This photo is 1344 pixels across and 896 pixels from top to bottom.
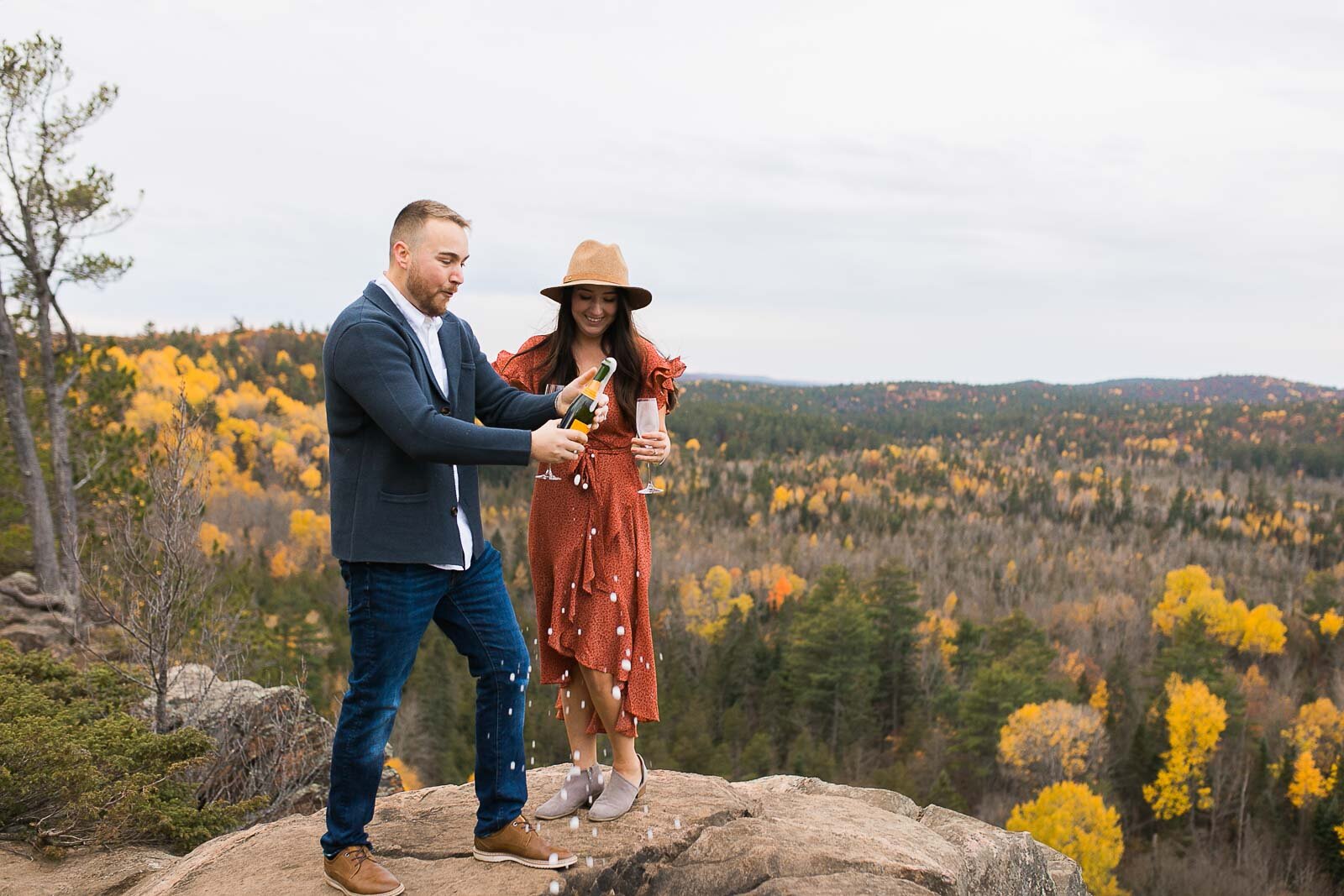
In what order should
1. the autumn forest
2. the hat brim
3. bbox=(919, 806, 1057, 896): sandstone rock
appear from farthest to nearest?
1. the autumn forest
2. bbox=(919, 806, 1057, 896): sandstone rock
3. the hat brim

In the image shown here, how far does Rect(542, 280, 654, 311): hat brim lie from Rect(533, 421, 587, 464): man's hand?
926 mm

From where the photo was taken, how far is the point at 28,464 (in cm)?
1543

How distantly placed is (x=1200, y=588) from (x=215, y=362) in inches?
3729

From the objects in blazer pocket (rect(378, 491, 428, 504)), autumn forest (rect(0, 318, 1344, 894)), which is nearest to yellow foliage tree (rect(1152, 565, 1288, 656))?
autumn forest (rect(0, 318, 1344, 894))

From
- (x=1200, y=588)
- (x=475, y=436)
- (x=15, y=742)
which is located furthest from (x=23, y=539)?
(x=1200, y=588)

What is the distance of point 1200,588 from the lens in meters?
71.4

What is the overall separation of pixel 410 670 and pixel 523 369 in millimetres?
1638

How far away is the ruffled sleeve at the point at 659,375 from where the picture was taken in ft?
14.5

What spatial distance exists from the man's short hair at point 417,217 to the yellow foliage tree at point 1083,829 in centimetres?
3733

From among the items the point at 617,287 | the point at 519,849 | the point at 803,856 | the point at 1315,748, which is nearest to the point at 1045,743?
the point at 1315,748

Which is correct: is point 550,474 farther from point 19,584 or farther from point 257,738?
point 19,584

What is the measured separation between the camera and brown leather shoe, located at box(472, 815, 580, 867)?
4.02m

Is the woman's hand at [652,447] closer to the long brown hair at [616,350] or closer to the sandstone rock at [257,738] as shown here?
the long brown hair at [616,350]

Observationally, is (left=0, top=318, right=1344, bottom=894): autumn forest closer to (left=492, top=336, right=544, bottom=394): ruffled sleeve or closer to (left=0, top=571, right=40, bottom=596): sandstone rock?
(left=0, top=571, right=40, bottom=596): sandstone rock
